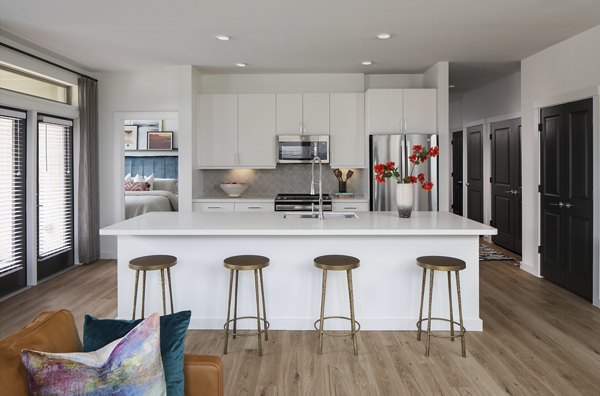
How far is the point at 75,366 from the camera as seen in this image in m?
1.32

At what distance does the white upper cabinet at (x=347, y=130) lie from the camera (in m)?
6.12

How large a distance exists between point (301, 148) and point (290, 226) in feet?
9.29

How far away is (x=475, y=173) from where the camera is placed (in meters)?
8.09

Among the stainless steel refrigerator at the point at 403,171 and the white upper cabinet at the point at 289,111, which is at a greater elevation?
the white upper cabinet at the point at 289,111

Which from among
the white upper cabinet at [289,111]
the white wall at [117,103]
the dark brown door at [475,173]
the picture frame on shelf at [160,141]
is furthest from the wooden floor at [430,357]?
the picture frame on shelf at [160,141]

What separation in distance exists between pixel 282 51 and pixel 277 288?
109 inches

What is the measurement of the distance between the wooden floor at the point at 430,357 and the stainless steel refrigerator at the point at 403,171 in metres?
1.56

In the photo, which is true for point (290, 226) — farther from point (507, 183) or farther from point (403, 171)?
point (507, 183)

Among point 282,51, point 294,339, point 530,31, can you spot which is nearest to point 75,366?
point 294,339

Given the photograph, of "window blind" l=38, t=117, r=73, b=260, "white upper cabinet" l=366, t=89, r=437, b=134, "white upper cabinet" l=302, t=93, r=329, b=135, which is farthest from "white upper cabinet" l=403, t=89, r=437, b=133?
"window blind" l=38, t=117, r=73, b=260

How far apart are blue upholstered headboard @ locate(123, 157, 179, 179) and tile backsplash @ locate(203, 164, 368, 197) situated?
3348 millimetres

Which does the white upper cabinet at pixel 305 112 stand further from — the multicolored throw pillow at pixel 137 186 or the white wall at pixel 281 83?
the multicolored throw pillow at pixel 137 186

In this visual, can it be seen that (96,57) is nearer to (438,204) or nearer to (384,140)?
(384,140)

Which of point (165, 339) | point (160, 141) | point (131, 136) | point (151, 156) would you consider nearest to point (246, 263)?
point (165, 339)
